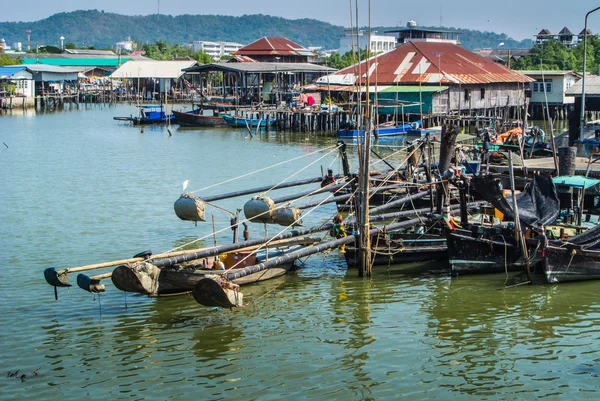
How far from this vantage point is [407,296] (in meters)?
20.3

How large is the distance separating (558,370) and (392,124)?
43.9 meters

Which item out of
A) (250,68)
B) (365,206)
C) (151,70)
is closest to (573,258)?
(365,206)

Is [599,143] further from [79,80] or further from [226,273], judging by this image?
[79,80]

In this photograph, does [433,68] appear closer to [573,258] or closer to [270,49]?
[270,49]

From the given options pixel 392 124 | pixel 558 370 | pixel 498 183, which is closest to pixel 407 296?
pixel 498 183

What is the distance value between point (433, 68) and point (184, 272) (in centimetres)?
5207

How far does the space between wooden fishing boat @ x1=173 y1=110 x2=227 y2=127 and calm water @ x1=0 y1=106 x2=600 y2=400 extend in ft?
136

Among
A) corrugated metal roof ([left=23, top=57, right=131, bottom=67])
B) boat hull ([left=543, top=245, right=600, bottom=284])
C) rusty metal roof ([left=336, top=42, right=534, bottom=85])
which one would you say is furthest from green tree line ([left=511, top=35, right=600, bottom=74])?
boat hull ([left=543, top=245, right=600, bottom=284])

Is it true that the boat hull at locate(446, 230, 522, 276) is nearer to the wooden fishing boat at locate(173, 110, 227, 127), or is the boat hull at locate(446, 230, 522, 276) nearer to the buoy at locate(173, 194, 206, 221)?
the buoy at locate(173, 194, 206, 221)

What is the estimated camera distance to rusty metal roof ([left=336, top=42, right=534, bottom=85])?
66.0m

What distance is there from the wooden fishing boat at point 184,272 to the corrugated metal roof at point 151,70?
7473cm

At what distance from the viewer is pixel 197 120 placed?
6900cm

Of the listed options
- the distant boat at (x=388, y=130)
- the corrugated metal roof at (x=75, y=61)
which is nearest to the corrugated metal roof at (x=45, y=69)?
the corrugated metal roof at (x=75, y=61)


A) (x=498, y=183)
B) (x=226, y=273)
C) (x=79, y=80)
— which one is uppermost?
(x=79, y=80)
